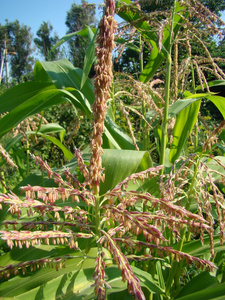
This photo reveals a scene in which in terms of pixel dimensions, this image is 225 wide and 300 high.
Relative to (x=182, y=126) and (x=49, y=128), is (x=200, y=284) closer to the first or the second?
(x=182, y=126)

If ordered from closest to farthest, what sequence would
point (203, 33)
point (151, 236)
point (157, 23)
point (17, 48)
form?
point (151, 236)
point (157, 23)
point (203, 33)
point (17, 48)

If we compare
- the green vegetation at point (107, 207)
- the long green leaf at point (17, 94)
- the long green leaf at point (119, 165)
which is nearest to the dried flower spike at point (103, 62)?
the green vegetation at point (107, 207)

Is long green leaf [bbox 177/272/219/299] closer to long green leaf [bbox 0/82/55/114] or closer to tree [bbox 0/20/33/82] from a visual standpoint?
long green leaf [bbox 0/82/55/114]

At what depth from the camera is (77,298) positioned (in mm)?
717

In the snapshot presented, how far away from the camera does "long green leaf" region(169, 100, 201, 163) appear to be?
1.30m

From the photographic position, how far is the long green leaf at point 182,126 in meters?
1.30

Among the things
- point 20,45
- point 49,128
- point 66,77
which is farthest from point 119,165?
point 20,45

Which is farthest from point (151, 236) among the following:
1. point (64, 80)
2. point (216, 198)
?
point (64, 80)

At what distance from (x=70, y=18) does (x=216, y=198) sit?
3791 centimetres

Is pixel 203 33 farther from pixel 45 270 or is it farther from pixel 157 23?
pixel 45 270

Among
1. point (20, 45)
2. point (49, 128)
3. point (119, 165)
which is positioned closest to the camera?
point (119, 165)

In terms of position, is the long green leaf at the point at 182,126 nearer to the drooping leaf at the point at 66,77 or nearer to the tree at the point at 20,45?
the drooping leaf at the point at 66,77

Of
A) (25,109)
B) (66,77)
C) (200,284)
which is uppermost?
(66,77)

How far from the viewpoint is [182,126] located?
4.40ft
